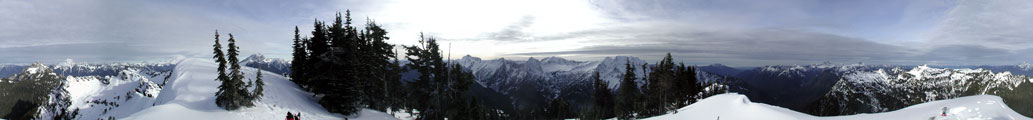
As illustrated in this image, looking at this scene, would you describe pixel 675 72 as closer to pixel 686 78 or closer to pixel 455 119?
pixel 686 78

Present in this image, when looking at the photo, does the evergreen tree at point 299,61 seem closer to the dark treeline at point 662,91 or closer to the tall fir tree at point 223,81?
the tall fir tree at point 223,81

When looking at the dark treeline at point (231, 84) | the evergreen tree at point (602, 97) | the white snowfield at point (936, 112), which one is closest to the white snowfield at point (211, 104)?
the dark treeline at point (231, 84)

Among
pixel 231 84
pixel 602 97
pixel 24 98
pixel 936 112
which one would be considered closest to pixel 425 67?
pixel 231 84

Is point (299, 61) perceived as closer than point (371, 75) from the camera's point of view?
No

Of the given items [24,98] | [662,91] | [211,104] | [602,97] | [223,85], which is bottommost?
[24,98]

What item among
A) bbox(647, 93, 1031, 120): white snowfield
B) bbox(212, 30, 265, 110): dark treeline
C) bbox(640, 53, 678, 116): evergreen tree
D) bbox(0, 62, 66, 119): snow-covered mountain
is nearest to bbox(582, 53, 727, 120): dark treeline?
bbox(640, 53, 678, 116): evergreen tree

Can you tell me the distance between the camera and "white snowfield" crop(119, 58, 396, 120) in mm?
23812

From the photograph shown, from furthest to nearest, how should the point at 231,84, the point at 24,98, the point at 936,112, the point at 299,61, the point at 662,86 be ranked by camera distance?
the point at 24,98
the point at 662,86
the point at 299,61
the point at 231,84
the point at 936,112

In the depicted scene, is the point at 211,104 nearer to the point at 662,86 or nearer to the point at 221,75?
the point at 221,75

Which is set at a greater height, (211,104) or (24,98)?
(211,104)

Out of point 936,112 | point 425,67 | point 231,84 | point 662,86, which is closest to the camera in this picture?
point 936,112

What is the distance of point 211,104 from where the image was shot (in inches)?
1072

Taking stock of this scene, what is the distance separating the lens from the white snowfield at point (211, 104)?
23.8 m

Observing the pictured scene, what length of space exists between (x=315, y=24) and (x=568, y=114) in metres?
64.1
